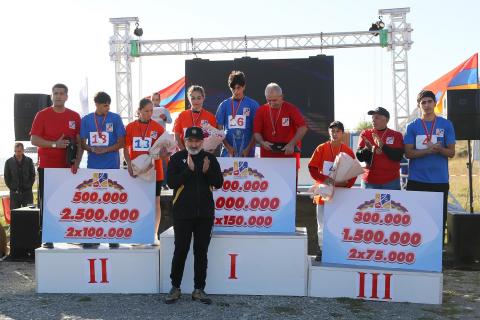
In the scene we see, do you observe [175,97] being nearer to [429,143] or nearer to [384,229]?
[429,143]

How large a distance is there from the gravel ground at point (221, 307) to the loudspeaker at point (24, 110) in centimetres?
264

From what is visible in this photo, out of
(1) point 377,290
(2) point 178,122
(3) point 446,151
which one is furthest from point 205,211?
(3) point 446,151

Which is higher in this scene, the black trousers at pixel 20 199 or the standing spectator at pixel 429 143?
the standing spectator at pixel 429 143

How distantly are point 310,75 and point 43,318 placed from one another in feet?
28.8

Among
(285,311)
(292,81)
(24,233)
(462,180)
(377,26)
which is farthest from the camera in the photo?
(462,180)

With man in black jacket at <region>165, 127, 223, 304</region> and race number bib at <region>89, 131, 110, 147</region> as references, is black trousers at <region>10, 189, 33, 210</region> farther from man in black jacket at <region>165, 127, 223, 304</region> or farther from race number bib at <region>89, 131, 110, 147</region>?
man in black jacket at <region>165, 127, 223, 304</region>

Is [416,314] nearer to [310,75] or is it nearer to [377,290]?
[377,290]

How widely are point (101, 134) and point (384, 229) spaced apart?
2880 mm

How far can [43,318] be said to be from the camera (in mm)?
3826

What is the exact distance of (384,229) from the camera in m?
4.54

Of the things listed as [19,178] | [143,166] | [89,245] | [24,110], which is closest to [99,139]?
[143,166]

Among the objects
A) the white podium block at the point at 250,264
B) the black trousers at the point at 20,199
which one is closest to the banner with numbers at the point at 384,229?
the white podium block at the point at 250,264

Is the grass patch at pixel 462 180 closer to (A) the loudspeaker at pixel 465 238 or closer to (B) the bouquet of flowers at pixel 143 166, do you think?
(A) the loudspeaker at pixel 465 238

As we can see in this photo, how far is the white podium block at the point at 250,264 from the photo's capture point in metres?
4.48
